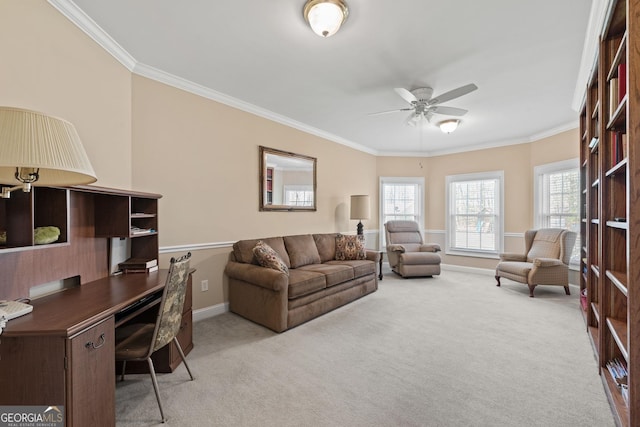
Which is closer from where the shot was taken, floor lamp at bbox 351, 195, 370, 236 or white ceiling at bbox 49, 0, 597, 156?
white ceiling at bbox 49, 0, 597, 156

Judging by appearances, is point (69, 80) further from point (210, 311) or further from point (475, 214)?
point (475, 214)

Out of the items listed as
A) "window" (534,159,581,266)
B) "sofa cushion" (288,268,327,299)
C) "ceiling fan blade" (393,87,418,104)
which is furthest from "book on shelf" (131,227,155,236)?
"window" (534,159,581,266)

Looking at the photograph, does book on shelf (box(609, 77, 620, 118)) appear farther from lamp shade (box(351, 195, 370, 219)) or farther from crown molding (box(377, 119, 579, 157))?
lamp shade (box(351, 195, 370, 219))

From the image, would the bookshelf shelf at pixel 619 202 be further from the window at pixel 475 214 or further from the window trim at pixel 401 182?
the window trim at pixel 401 182

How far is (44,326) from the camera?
1.21m

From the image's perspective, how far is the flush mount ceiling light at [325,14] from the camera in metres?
1.87

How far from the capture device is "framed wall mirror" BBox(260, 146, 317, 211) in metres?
3.94

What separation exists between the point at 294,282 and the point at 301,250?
1.04 metres

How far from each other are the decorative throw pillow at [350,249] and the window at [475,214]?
264 cm

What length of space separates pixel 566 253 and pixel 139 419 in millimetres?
5309

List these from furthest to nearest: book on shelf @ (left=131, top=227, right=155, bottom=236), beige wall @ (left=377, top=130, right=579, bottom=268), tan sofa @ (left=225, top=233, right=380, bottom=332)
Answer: beige wall @ (left=377, top=130, right=579, bottom=268)
tan sofa @ (left=225, top=233, right=380, bottom=332)
book on shelf @ (left=131, top=227, right=155, bottom=236)

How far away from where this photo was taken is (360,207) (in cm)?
515

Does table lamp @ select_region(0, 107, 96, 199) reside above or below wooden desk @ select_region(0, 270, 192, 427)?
above

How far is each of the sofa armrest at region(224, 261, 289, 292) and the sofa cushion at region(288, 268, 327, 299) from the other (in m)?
0.12
